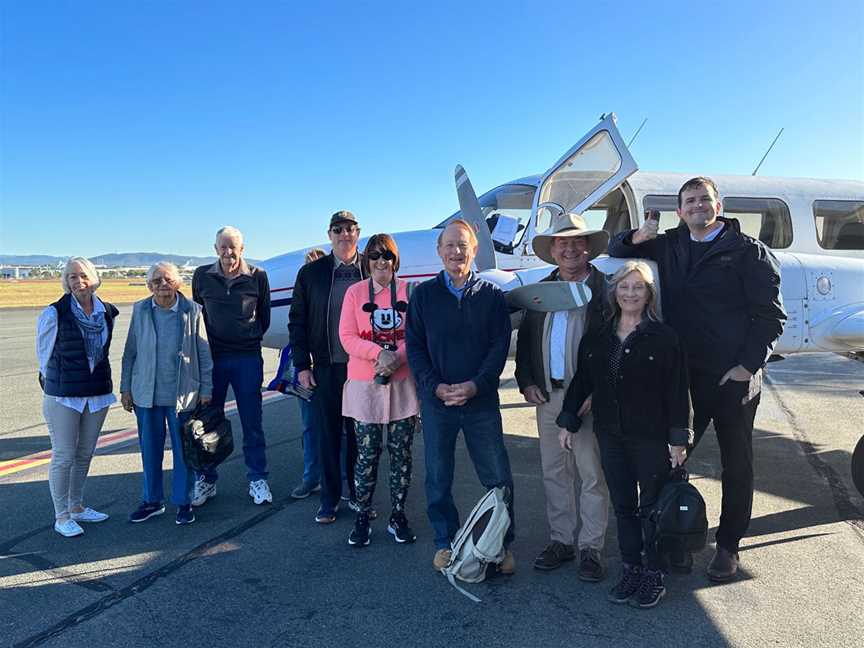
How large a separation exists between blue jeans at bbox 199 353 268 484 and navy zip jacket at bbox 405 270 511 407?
160cm

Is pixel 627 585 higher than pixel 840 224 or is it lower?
lower

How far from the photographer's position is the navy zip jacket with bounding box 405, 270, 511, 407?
317 cm

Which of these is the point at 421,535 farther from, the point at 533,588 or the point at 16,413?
the point at 16,413

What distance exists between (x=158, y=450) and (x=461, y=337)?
2.39 meters

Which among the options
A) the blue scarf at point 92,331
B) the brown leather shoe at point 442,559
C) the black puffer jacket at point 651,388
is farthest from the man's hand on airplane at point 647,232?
the blue scarf at point 92,331

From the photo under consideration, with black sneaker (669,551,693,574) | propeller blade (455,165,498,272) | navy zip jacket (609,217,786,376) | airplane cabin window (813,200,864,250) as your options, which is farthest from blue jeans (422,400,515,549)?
airplane cabin window (813,200,864,250)

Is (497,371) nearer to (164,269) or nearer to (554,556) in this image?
(554,556)

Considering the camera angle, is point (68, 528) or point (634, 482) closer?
point (634, 482)

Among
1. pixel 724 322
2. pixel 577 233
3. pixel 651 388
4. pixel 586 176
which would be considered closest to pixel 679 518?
pixel 651 388

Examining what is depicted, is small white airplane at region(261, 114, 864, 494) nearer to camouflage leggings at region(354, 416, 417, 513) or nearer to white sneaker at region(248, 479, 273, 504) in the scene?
camouflage leggings at region(354, 416, 417, 513)

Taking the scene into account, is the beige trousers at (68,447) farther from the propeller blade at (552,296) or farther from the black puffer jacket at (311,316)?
the propeller blade at (552,296)

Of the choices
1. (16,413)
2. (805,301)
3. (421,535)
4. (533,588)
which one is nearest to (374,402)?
(421,535)

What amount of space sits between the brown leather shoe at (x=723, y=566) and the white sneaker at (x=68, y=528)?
12.8 ft

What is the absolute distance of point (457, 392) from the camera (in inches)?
122
